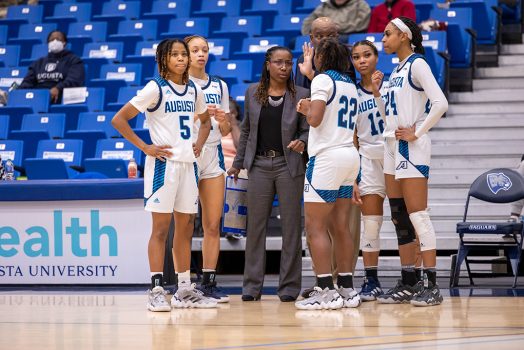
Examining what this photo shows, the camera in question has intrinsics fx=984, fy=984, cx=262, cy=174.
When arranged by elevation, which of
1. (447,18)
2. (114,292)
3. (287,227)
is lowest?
(114,292)

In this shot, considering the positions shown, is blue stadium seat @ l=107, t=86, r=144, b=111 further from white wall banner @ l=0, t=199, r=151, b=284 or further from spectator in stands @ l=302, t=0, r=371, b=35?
white wall banner @ l=0, t=199, r=151, b=284

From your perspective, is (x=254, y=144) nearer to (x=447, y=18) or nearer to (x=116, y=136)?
(x=116, y=136)

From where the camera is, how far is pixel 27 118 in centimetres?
1101

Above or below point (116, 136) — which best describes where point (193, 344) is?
below

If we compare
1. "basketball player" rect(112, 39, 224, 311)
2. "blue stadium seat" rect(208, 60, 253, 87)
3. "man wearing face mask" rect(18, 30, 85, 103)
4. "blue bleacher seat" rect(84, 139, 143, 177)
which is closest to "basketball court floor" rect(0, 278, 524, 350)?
"basketball player" rect(112, 39, 224, 311)

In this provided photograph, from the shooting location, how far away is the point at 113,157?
32.1ft

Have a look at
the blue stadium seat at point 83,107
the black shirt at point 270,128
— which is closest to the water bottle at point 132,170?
the black shirt at point 270,128

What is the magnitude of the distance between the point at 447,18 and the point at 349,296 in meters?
5.65

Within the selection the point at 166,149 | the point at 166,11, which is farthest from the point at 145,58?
the point at 166,149

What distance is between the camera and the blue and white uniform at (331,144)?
6074 mm

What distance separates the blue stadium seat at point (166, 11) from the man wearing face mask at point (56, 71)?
1.46 metres

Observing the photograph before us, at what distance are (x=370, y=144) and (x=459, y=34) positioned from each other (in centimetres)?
427

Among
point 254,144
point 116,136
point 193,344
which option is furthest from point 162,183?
point 116,136

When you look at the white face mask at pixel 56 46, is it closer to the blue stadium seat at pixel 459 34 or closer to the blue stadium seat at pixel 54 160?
the blue stadium seat at pixel 54 160
